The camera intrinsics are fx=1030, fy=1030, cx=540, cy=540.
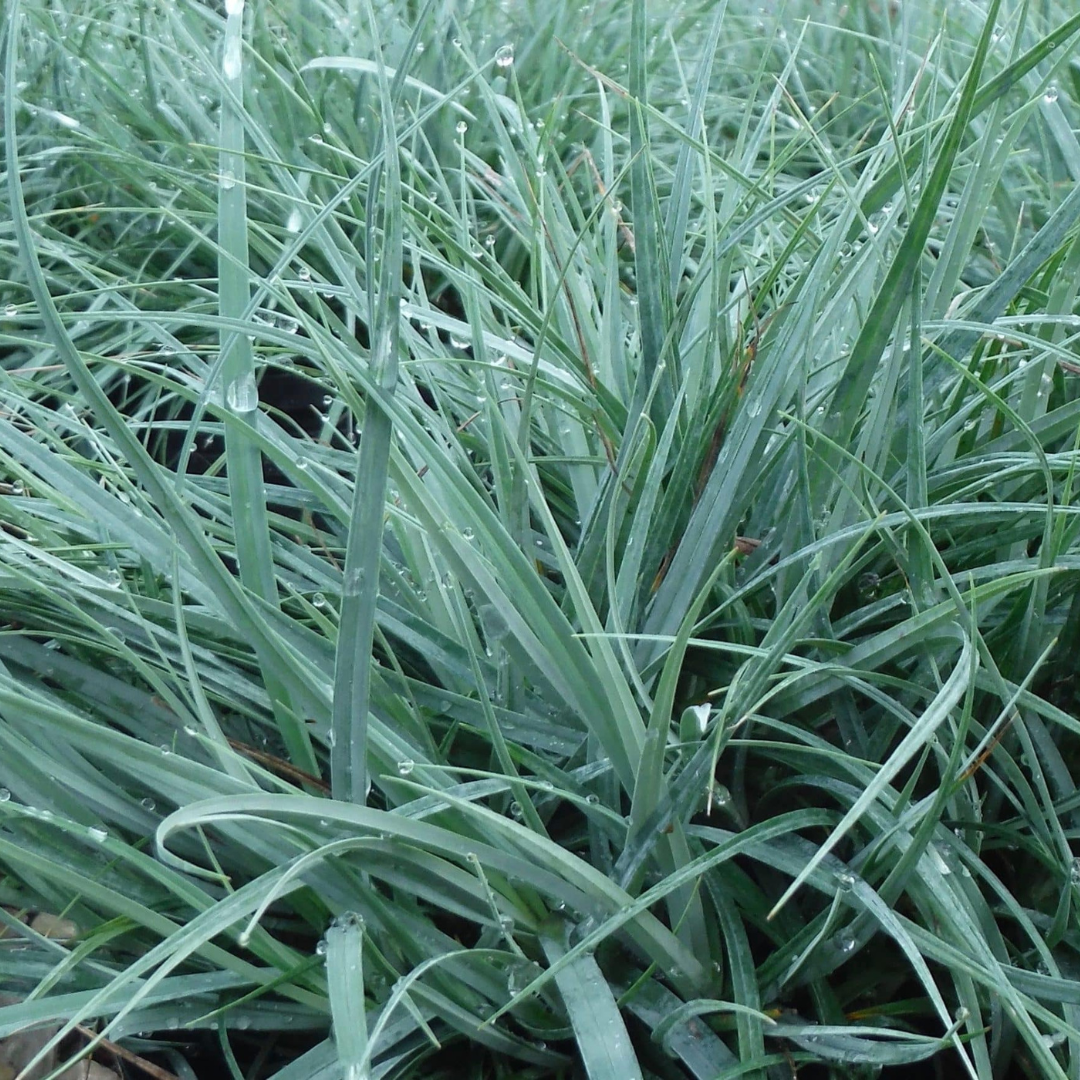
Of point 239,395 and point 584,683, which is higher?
point 239,395

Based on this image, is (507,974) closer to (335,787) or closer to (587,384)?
(335,787)

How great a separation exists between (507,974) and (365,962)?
8 cm

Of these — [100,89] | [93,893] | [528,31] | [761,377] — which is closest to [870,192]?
[761,377]

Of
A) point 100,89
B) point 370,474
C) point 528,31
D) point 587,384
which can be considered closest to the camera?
point 370,474

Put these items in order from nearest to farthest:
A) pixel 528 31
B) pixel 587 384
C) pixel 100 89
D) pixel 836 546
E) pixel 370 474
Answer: pixel 370 474 < pixel 836 546 < pixel 587 384 < pixel 100 89 < pixel 528 31

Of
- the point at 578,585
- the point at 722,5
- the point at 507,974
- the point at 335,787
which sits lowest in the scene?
the point at 507,974

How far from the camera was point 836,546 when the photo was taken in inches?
26.1

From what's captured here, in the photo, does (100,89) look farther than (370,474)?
Yes

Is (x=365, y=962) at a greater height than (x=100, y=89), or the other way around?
(x=100, y=89)

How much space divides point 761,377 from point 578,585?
23cm

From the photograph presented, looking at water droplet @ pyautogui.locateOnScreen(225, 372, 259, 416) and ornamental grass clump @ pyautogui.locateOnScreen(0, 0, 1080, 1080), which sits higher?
water droplet @ pyautogui.locateOnScreen(225, 372, 259, 416)

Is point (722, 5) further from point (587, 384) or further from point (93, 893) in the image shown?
point (93, 893)

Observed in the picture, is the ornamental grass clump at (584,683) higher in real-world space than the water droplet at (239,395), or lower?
lower

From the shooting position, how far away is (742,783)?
26.2 inches
